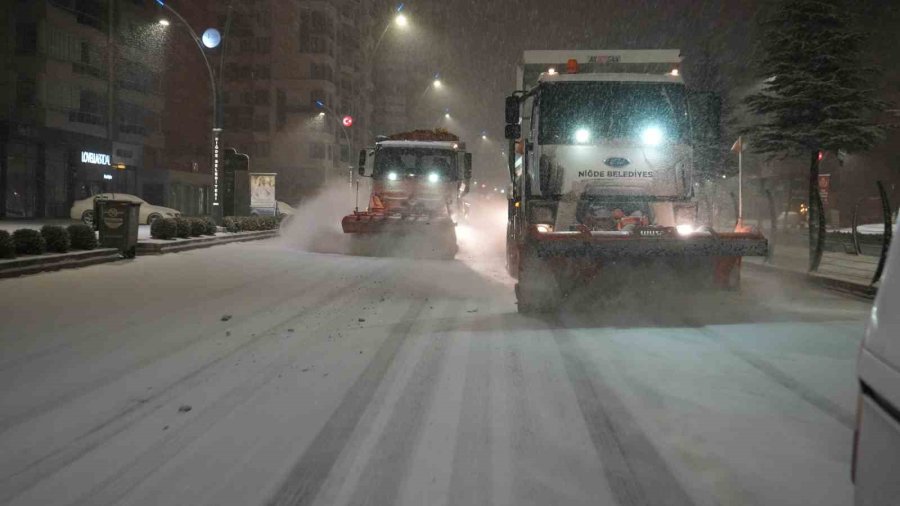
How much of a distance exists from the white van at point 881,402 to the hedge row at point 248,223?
28.2 metres

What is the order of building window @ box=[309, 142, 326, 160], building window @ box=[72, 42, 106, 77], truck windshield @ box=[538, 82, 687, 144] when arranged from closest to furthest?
truck windshield @ box=[538, 82, 687, 144] → building window @ box=[72, 42, 106, 77] → building window @ box=[309, 142, 326, 160]

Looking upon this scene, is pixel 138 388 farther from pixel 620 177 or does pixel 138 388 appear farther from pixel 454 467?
pixel 620 177

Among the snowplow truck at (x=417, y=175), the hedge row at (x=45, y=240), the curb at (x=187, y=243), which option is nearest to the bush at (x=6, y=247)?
the hedge row at (x=45, y=240)

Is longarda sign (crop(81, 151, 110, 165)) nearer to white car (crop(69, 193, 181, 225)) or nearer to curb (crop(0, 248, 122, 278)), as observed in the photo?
white car (crop(69, 193, 181, 225))

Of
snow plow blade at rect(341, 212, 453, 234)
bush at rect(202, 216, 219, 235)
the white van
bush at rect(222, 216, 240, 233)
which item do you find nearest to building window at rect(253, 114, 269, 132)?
bush at rect(222, 216, 240, 233)

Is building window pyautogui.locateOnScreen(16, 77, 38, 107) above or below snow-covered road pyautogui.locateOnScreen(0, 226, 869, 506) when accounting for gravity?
above

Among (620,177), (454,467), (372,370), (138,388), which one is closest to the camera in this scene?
(454,467)

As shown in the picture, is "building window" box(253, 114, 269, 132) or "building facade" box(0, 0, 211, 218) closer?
"building facade" box(0, 0, 211, 218)

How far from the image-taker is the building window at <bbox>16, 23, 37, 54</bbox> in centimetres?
3959

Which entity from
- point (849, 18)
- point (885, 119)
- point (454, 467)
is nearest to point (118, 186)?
point (849, 18)

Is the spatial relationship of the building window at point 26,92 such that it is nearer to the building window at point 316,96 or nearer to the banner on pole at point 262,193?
the banner on pole at point 262,193

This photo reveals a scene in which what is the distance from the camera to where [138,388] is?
5.59 m

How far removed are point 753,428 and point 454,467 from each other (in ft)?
6.48

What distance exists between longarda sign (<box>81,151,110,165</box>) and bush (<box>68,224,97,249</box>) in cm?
3150
